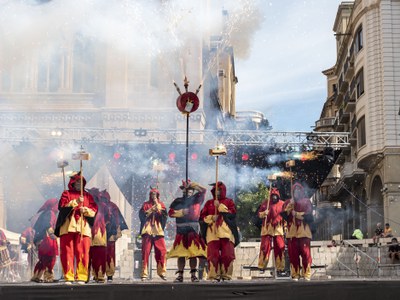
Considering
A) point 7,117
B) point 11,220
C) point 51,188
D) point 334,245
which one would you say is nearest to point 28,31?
point 7,117

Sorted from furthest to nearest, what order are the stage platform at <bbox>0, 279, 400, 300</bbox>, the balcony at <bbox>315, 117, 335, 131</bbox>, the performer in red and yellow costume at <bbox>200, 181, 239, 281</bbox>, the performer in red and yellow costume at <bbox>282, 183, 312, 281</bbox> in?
1. the balcony at <bbox>315, 117, 335, 131</bbox>
2. the performer in red and yellow costume at <bbox>282, 183, 312, 281</bbox>
3. the performer in red and yellow costume at <bbox>200, 181, 239, 281</bbox>
4. the stage platform at <bbox>0, 279, 400, 300</bbox>

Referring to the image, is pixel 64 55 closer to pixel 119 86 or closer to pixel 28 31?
pixel 119 86

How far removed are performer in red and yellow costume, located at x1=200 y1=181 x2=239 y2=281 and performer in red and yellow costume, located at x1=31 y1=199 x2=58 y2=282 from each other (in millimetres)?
3379

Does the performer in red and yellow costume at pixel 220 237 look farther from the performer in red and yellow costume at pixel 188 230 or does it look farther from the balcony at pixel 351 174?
the balcony at pixel 351 174

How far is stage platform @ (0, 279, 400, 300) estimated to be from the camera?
857 cm

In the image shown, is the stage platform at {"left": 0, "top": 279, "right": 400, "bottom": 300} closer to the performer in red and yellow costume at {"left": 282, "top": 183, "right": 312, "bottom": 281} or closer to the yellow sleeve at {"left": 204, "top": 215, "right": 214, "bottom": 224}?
the yellow sleeve at {"left": 204, "top": 215, "right": 214, "bottom": 224}

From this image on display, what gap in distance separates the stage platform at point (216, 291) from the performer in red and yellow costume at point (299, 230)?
5.39 metres

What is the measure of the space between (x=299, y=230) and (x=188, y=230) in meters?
2.41

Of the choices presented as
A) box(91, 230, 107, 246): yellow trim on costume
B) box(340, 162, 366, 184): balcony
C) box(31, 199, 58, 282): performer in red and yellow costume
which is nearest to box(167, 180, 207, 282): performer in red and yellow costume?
box(91, 230, 107, 246): yellow trim on costume

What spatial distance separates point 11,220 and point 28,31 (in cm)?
975

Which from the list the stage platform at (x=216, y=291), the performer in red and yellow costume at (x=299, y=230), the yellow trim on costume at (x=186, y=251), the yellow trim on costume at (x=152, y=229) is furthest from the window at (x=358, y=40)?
the stage platform at (x=216, y=291)

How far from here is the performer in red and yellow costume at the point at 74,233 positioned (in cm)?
1162

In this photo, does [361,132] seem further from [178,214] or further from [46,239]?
[46,239]

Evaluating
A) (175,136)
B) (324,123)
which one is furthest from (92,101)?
(324,123)
